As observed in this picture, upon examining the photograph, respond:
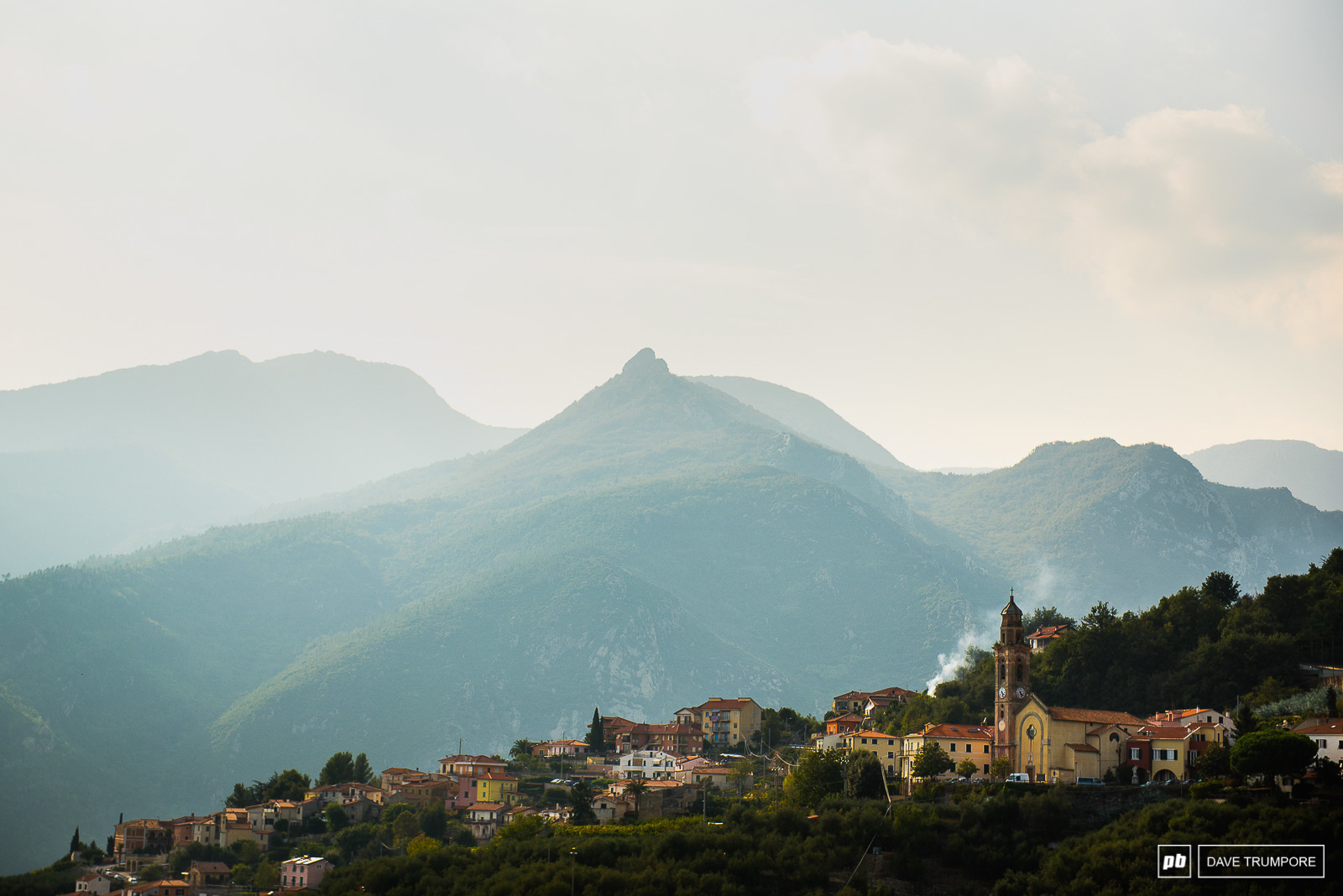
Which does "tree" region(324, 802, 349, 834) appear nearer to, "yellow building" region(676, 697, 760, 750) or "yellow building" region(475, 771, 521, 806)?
"yellow building" region(475, 771, 521, 806)

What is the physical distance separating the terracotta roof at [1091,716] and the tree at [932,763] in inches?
277

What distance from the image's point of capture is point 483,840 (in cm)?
9475

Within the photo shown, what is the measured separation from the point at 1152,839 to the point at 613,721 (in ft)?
247

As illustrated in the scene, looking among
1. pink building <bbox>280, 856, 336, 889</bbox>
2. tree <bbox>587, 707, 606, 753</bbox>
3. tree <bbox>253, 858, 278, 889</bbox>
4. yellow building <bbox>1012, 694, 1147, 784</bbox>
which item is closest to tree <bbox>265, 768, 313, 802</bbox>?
tree <bbox>253, 858, 278, 889</bbox>

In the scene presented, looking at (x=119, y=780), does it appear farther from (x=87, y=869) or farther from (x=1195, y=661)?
(x=1195, y=661)

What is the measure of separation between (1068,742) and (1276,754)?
12.4 m

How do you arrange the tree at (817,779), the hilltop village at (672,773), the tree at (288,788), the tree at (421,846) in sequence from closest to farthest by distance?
the hilltop village at (672,773)
the tree at (817,779)
the tree at (421,846)
the tree at (288,788)

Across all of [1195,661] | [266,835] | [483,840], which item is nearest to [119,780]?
[266,835]

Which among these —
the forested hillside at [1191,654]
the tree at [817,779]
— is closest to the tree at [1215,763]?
the forested hillside at [1191,654]

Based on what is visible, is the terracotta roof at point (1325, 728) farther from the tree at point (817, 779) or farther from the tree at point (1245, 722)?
the tree at point (817, 779)

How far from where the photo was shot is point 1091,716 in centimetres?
7944

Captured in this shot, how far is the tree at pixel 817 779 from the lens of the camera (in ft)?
280

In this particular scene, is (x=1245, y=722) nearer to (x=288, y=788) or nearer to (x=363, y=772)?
(x=288, y=788)

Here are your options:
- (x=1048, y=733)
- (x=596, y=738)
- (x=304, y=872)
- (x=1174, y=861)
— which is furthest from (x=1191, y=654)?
(x=304, y=872)
